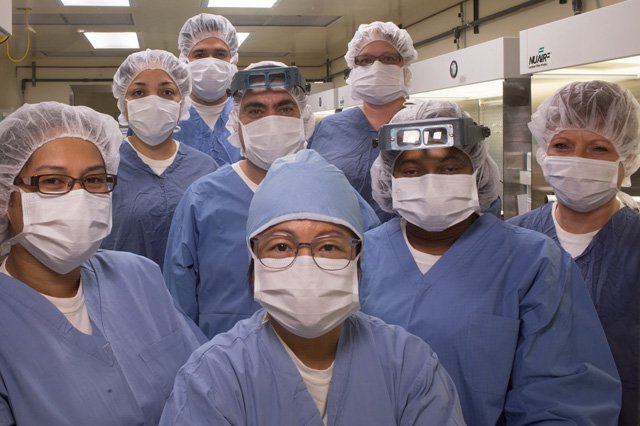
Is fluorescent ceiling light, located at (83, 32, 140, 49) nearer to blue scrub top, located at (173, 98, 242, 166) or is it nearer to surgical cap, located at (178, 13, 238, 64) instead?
surgical cap, located at (178, 13, 238, 64)

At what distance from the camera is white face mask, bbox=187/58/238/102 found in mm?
3445

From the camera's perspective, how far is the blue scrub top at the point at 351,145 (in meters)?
2.62

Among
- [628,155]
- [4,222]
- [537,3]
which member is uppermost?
[537,3]

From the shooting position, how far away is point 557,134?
2086mm

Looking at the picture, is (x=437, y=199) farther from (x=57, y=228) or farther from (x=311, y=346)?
(x=57, y=228)

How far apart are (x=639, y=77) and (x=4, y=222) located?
2277mm

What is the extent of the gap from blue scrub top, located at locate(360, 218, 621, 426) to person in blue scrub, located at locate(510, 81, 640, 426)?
1.26 feet

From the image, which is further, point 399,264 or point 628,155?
point 628,155

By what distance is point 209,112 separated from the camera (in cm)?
352

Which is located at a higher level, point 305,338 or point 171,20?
point 171,20

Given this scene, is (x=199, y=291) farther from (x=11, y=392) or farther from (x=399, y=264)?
(x=11, y=392)

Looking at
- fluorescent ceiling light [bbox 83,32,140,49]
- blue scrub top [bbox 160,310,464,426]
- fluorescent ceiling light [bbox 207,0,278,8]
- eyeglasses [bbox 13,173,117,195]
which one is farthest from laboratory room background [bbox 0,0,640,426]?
fluorescent ceiling light [bbox 83,32,140,49]

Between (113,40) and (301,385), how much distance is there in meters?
6.66

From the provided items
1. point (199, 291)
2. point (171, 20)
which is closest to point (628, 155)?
point (199, 291)
